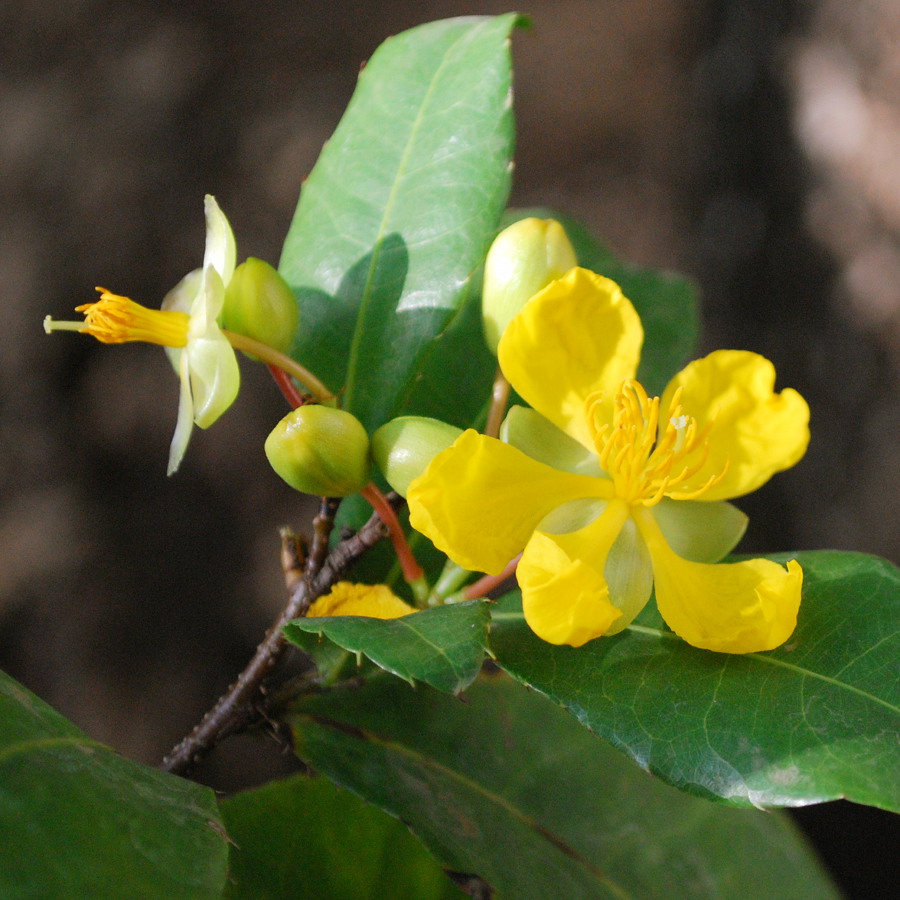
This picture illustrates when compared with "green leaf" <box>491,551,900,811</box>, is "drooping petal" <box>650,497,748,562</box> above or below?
above

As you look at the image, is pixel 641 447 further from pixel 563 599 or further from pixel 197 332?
pixel 197 332

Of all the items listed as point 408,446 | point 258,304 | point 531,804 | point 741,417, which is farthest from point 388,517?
point 531,804

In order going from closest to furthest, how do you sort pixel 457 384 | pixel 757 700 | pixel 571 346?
1. pixel 757 700
2. pixel 571 346
3. pixel 457 384

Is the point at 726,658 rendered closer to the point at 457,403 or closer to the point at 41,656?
the point at 457,403

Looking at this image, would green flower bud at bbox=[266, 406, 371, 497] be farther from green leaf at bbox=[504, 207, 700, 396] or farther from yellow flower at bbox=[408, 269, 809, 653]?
green leaf at bbox=[504, 207, 700, 396]

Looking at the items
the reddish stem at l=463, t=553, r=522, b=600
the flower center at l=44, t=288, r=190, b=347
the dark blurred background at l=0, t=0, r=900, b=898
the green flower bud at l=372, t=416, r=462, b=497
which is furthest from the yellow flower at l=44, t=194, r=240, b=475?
the dark blurred background at l=0, t=0, r=900, b=898

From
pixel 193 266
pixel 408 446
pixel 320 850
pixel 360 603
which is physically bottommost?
pixel 320 850
